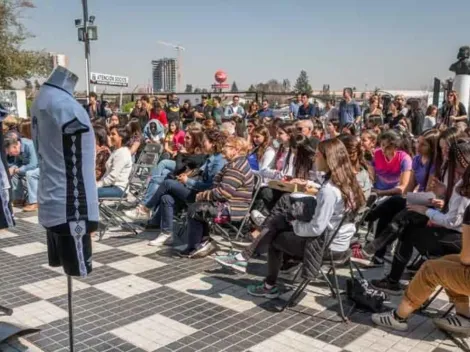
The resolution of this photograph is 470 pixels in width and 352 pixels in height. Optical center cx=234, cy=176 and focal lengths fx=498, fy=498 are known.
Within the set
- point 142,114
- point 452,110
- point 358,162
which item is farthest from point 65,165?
point 142,114

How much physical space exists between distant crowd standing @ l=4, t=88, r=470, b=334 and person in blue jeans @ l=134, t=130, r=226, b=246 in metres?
0.01

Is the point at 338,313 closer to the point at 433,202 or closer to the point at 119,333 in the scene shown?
the point at 433,202

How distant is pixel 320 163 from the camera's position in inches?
151

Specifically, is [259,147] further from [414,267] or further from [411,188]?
[414,267]

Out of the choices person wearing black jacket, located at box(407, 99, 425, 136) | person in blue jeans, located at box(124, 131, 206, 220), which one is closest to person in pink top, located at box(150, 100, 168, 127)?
person in blue jeans, located at box(124, 131, 206, 220)

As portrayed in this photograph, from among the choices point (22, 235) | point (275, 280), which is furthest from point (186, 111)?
point (275, 280)

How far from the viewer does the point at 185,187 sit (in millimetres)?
5855

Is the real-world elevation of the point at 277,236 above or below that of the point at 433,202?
below

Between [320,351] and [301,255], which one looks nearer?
[320,351]

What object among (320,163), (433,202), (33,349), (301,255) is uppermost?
(320,163)

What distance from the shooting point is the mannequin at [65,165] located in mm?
2561

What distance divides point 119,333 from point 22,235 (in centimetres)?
330

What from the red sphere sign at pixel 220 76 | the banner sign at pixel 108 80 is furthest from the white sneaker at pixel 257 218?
the red sphere sign at pixel 220 76

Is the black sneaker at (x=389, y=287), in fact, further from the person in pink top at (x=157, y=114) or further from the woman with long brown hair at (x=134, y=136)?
the person in pink top at (x=157, y=114)
